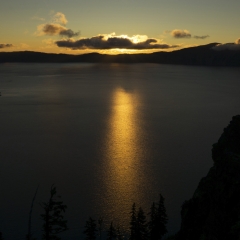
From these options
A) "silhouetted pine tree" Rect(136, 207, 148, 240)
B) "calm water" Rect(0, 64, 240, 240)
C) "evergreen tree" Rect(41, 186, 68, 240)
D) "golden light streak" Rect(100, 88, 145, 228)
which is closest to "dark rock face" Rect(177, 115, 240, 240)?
"silhouetted pine tree" Rect(136, 207, 148, 240)

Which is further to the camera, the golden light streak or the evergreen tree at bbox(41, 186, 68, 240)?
the golden light streak

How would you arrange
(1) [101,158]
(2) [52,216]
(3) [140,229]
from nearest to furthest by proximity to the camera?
(2) [52,216] → (3) [140,229] → (1) [101,158]

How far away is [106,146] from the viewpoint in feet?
133

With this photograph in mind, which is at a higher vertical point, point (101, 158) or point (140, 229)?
point (140, 229)

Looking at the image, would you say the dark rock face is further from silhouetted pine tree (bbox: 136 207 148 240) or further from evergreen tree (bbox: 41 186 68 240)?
evergreen tree (bbox: 41 186 68 240)

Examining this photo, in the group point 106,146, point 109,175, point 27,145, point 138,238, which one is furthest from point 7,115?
point 138,238

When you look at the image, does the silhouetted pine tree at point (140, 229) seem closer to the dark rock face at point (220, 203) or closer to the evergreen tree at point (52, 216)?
the dark rock face at point (220, 203)

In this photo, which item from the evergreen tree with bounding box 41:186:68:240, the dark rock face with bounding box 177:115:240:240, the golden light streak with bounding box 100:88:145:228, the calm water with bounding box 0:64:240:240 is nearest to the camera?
the dark rock face with bounding box 177:115:240:240

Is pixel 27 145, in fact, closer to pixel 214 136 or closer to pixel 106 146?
pixel 106 146

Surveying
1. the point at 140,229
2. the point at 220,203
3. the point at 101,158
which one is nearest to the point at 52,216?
the point at 220,203

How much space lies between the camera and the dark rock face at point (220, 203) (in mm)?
11023

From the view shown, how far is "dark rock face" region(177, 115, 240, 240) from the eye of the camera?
36.2ft

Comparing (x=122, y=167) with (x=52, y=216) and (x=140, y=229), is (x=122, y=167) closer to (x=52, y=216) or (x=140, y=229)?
(x=140, y=229)

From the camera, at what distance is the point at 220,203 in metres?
11.7
